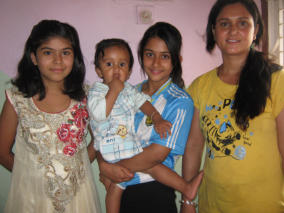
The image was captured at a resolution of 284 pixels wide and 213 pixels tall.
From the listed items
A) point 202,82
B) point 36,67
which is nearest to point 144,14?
point 202,82

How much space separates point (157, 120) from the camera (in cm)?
122

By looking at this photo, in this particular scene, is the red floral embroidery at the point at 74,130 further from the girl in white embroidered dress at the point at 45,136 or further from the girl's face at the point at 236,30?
the girl's face at the point at 236,30

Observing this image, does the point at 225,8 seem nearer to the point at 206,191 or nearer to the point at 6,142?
the point at 206,191

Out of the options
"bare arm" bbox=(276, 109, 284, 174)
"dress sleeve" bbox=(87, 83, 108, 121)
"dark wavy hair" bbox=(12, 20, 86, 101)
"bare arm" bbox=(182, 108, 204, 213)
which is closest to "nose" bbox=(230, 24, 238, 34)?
"bare arm" bbox=(276, 109, 284, 174)

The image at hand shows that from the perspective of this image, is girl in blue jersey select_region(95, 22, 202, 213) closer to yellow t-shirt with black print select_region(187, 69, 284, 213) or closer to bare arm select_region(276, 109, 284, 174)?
yellow t-shirt with black print select_region(187, 69, 284, 213)

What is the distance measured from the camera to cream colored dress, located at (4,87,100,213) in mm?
1233

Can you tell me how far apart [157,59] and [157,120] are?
1.40 ft

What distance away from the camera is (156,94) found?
1361mm

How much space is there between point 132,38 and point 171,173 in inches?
57.6

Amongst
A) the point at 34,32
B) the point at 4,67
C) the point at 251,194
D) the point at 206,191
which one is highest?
the point at 34,32

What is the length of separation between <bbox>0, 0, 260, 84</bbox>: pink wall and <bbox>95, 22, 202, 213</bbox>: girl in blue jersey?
2.52ft

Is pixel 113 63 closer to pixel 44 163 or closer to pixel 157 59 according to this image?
pixel 157 59

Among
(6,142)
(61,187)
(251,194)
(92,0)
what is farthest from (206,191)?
(92,0)

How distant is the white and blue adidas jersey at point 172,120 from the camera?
47.5 inches
